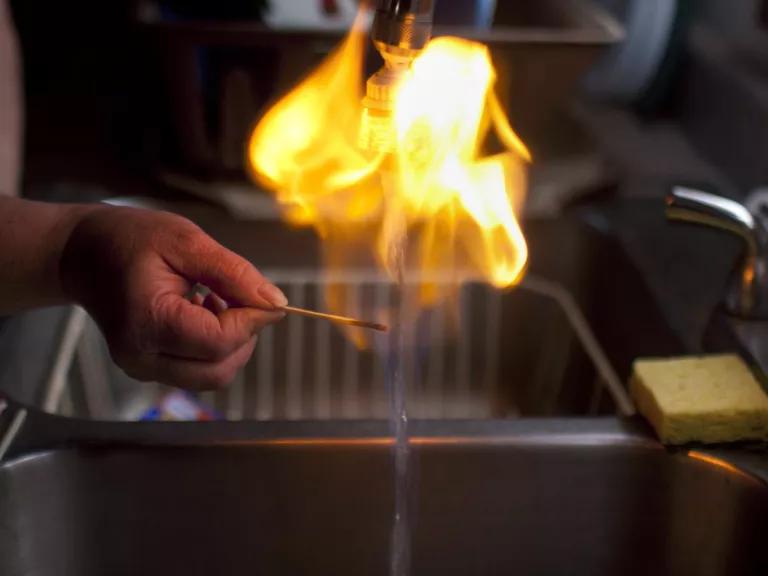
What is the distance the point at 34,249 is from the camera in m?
0.65

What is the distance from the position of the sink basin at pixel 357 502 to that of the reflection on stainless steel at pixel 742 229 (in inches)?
5.7

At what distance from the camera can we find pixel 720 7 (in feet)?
4.19

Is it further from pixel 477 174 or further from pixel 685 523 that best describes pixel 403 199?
pixel 685 523

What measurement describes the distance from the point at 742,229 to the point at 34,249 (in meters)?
0.48

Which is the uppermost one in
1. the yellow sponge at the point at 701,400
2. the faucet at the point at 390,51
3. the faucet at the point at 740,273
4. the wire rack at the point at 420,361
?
the faucet at the point at 390,51

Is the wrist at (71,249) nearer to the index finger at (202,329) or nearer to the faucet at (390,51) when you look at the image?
the index finger at (202,329)

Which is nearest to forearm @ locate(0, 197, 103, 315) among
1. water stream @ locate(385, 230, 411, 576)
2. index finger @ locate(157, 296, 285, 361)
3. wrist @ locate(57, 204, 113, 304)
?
wrist @ locate(57, 204, 113, 304)

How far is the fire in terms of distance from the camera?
0.69 m

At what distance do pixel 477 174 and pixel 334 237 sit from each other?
250 millimetres

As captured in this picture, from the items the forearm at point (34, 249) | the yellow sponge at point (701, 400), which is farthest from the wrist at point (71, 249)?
the yellow sponge at point (701, 400)

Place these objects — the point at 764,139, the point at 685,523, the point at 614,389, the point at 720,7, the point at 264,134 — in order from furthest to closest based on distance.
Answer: the point at 720,7, the point at 764,139, the point at 264,134, the point at 614,389, the point at 685,523

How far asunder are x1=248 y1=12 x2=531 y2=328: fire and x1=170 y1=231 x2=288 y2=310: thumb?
0.29 ft

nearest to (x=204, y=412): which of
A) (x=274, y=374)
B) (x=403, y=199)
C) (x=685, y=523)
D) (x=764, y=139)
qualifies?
(x=274, y=374)

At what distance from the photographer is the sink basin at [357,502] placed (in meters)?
0.66
